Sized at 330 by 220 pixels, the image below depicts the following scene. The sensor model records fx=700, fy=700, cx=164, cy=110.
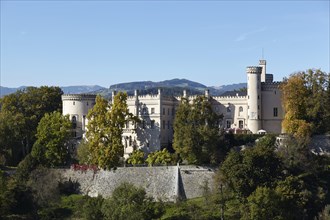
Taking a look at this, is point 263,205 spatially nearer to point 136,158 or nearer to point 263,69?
point 136,158

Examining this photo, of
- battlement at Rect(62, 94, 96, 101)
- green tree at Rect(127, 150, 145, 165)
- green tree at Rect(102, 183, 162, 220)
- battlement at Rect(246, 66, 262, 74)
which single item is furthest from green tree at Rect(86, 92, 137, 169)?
battlement at Rect(246, 66, 262, 74)

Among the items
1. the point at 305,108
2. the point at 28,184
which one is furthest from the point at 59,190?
the point at 305,108

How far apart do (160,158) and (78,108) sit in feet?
49.9

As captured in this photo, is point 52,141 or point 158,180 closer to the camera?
point 158,180

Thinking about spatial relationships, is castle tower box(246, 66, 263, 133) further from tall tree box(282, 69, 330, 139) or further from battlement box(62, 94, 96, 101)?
battlement box(62, 94, 96, 101)

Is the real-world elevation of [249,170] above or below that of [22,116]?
below

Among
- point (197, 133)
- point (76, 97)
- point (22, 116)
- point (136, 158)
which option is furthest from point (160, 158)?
point (22, 116)

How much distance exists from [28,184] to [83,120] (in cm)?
1419

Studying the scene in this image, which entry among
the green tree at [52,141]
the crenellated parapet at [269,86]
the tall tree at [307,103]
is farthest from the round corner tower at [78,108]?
the tall tree at [307,103]

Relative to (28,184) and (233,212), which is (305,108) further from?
(28,184)

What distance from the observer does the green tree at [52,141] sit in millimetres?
65938

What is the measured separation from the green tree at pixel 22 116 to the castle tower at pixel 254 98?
2225 cm

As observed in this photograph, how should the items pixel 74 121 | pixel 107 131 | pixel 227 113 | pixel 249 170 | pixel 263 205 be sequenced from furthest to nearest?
pixel 74 121 → pixel 227 113 → pixel 107 131 → pixel 249 170 → pixel 263 205

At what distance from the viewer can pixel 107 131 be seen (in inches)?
2494
